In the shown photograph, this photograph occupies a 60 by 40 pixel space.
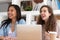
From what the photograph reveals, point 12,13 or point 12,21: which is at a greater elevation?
point 12,13

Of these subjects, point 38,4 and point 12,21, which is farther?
point 38,4

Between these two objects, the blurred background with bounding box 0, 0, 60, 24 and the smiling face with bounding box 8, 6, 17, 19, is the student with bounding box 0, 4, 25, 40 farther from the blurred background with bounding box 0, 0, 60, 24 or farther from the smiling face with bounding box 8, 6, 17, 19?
the blurred background with bounding box 0, 0, 60, 24

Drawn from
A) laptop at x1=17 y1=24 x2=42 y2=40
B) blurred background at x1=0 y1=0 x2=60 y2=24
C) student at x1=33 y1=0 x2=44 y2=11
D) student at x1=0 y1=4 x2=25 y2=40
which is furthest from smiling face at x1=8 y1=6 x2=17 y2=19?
laptop at x1=17 y1=24 x2=42 y2=40

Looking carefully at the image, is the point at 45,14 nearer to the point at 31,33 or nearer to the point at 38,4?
the point at 38,4

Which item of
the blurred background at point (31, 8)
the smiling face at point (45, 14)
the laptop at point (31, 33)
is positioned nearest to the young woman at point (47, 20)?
the smiling face at point (45, 14)

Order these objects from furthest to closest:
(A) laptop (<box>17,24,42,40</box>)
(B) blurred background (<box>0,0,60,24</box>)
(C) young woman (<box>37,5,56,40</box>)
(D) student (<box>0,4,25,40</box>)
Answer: (B) blurred background (<box>0,0,60,24</box>)
(D) student (<box>0,4,25,40</box>)
(C) young woman (<box>37,5,56,40</box>)
(A) laptop (<box>17,24,42,40</box>)

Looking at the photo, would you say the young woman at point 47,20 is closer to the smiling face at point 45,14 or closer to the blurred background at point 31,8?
the smiling face at point 45,14

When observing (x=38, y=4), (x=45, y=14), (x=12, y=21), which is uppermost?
(x=38, y=4)

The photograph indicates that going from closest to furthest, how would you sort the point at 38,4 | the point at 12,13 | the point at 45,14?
the point at 45,14 < the point at 12,13 < the point at 38,4

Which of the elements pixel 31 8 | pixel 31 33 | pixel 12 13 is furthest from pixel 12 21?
pixel 31 33

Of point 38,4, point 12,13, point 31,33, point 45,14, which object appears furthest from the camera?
point 38,4

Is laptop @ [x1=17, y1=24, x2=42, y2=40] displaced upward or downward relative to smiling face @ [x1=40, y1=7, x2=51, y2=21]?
downward

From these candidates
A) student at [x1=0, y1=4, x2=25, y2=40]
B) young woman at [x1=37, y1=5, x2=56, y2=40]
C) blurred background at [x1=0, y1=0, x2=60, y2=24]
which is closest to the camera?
young woman at [x1=37, y1=5, x2=56, y2=40]

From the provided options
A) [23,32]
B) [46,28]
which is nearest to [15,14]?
[46,28]
